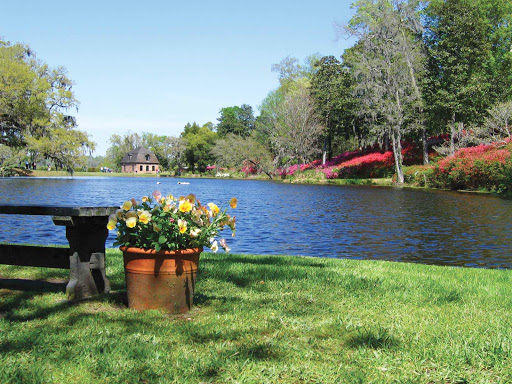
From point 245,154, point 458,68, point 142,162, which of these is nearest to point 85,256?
point 458,68

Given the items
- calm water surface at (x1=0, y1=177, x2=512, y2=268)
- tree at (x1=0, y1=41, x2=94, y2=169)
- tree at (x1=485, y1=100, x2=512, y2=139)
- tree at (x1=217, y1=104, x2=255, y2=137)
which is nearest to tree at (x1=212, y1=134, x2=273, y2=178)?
tree at (x1=217, y1=104, x2=255, y2=137)

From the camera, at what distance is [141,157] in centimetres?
12381

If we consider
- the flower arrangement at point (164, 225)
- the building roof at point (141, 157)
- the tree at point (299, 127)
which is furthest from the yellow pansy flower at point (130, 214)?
the building roof at point (141, 157)

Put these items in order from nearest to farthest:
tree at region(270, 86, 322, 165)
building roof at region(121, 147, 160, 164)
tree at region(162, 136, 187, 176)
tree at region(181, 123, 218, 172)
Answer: tree at region(270, 86, 322, 165), tree at region(181, 123, 218, 172), tree at region(162, 136, 187, 176), building roof at region(121, 147, 160, 164)

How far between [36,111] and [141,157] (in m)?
80.4

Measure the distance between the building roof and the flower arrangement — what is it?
122 metres

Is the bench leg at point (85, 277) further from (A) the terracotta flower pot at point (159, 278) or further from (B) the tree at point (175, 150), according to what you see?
(B) the tree at point (175, 150)

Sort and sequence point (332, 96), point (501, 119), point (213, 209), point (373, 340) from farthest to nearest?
1. point (332, 96)
2. point (501, 119)
3. point (213, 209)
4. point (373, 340)

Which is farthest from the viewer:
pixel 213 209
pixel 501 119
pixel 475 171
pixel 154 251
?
pixel 501 119

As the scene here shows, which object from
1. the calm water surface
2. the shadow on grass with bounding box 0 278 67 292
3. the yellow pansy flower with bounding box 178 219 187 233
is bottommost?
the calm water surface

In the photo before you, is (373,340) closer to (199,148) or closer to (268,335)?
(268,335)

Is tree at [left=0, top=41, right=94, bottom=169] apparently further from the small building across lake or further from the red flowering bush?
the small building across lake

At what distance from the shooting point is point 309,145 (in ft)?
194

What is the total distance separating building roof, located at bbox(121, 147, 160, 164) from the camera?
12331 cm
